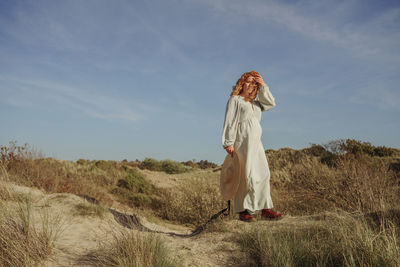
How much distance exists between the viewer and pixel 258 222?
4492 mm

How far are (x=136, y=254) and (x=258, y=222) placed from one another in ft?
6.97

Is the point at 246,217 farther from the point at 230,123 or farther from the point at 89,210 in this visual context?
the point at 89,210

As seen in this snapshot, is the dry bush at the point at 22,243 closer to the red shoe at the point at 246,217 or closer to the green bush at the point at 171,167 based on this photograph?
the red shoe at the point at 246,217

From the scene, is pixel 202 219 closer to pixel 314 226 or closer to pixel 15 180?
pixel 314 226

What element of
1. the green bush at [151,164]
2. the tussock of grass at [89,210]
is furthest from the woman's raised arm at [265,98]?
the green bush at [151,164]

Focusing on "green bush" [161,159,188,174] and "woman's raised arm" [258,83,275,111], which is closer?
"woman's raised arm" [258,83,275,111]

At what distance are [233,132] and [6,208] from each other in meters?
3.68

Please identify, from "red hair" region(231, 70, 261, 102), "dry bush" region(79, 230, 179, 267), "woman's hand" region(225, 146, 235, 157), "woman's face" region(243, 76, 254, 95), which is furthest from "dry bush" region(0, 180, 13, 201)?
"woman's face" region(243, 76, 254, 95)

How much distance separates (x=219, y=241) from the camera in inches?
163

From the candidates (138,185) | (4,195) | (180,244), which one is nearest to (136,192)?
(138,185)

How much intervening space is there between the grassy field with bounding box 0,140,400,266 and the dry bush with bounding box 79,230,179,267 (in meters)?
0.01

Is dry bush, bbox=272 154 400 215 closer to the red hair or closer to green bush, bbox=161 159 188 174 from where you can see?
the red hair

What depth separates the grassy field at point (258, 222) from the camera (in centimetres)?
310

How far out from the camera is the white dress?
4.60 metres
